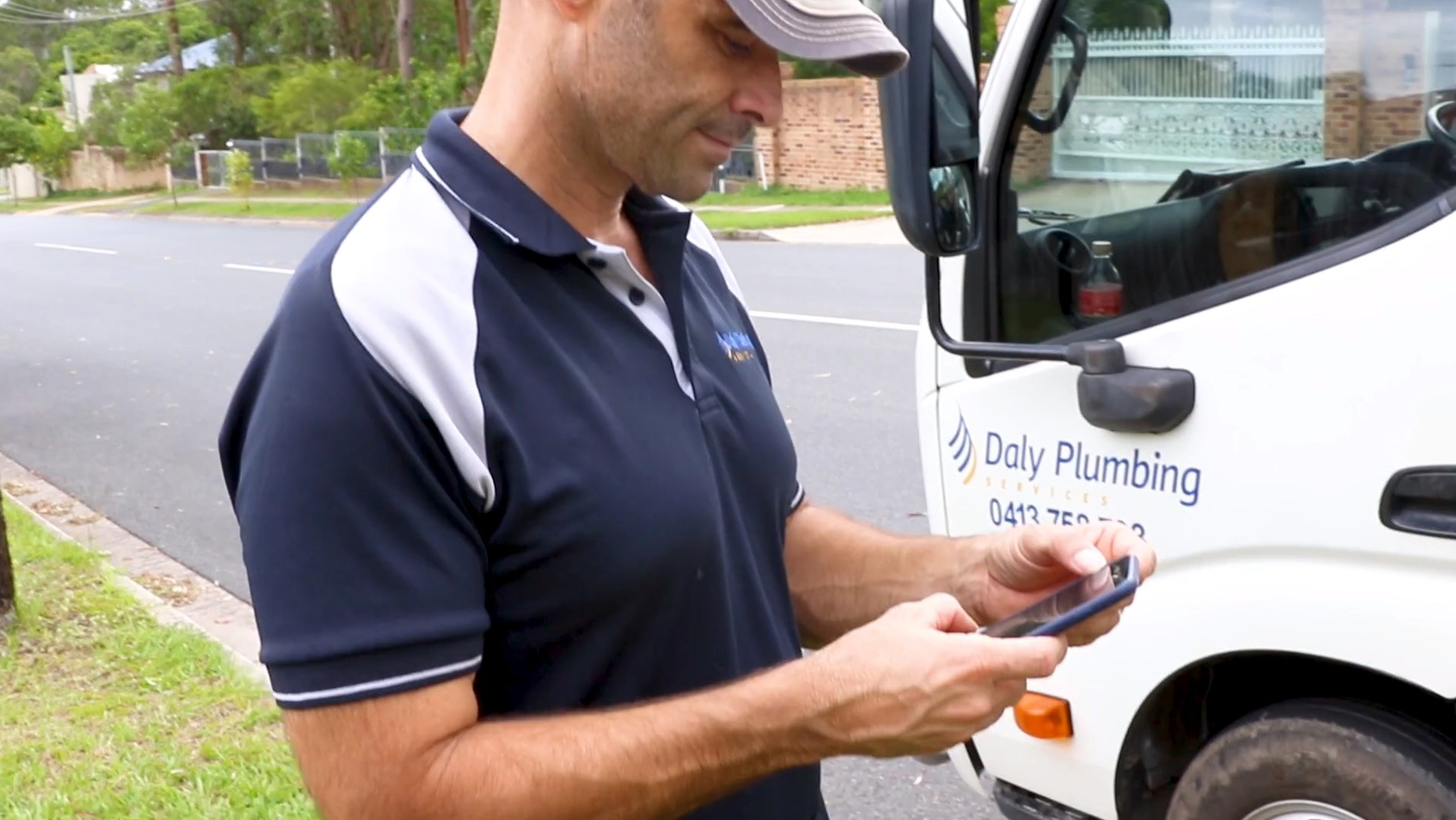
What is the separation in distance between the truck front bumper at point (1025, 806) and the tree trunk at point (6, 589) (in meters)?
3.55

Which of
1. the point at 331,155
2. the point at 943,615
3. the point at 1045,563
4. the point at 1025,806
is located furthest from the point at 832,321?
the point at 331,155

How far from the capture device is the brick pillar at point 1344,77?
230 cm

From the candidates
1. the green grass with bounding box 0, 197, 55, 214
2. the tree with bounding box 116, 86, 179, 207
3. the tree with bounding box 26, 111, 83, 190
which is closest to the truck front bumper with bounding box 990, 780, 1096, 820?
the tree with bounding box 116, 86, 179, 207

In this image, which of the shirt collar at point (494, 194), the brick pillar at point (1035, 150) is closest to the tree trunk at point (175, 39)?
the brick pillar at point (1035, 150)

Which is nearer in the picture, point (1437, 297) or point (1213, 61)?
point (1437, 297)

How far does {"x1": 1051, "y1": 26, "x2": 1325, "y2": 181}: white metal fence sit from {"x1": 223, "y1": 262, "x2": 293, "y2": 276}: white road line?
51.2ft

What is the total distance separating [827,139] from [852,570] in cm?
2374

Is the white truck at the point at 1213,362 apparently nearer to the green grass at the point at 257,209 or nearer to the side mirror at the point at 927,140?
the side mirror at the point at 927,140

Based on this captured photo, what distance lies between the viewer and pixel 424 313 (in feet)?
4.64

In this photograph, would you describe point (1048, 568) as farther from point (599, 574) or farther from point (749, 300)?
point (749, 300)

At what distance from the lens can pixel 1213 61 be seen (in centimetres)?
250

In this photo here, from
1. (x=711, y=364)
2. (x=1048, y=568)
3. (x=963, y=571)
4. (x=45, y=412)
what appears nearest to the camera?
(x=711, y=364)

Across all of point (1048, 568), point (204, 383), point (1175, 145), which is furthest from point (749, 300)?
point (1048, 568)

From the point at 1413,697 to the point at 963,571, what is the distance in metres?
0.83
